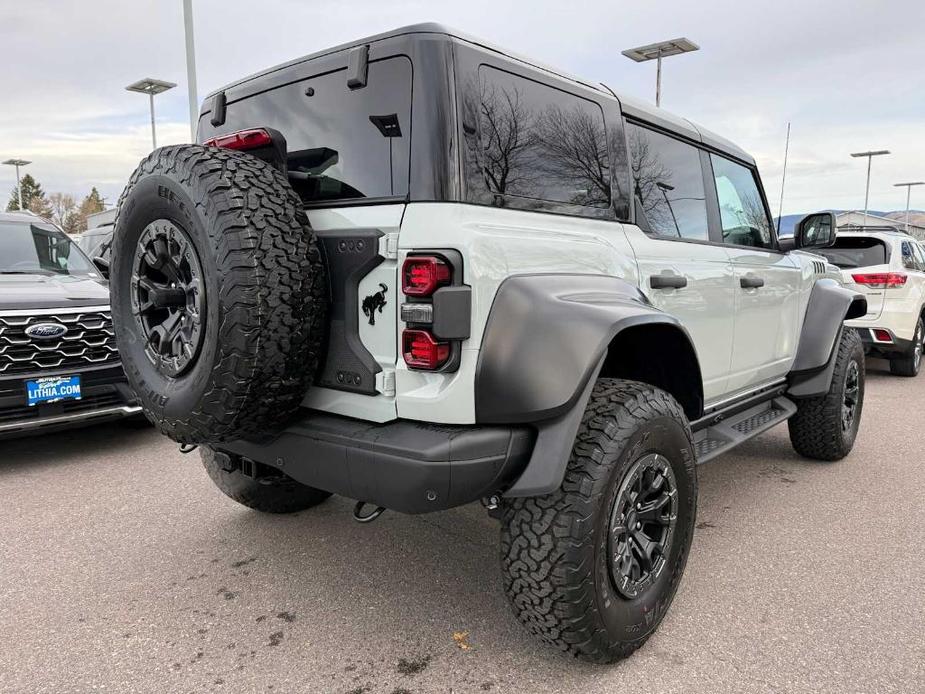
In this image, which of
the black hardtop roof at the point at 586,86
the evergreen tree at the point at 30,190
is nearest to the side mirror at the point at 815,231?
the black hardtop roof at the point at 586,86

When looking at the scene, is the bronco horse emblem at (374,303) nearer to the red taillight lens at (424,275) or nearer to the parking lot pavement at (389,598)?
the red taillight lens at (424,275)

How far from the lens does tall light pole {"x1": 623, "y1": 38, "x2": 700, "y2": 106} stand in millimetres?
14273

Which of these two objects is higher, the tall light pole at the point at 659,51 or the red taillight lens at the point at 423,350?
the tall light pole at the point at 659,51

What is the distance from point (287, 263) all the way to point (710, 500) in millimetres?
2930

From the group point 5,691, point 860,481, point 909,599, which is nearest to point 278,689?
point 5,691

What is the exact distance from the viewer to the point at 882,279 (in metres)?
7.83

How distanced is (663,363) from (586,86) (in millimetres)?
1157

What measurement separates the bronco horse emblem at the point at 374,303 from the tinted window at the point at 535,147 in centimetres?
40

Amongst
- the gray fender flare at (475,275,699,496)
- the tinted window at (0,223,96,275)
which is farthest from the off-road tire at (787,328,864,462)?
the tinted window at (0,223,96,275)

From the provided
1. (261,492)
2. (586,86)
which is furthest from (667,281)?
(261,492)

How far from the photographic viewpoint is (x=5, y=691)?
7.19ft

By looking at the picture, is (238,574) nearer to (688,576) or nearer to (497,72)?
(688,576)

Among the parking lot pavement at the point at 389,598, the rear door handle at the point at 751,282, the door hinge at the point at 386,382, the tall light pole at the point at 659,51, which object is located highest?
the tall light pole at the point at 659,51

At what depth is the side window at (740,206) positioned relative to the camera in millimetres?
3736
